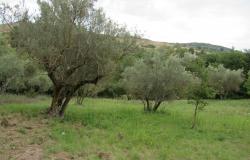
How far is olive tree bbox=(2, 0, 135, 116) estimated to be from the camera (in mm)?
19688

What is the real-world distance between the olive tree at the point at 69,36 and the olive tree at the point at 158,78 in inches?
314

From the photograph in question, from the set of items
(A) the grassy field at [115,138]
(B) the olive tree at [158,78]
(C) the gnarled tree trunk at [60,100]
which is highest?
(B) the olive tree at [158,78]

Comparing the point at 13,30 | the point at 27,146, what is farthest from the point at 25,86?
the point at 27,146

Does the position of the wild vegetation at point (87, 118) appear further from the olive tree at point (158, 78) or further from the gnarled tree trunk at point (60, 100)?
the olive tree at point (158, 78)

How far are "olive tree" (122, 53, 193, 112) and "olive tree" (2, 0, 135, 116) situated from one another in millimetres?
7970

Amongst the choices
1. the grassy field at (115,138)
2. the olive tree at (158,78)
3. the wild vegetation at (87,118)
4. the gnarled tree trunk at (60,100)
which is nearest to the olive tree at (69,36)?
the wild vegetation at (87,118)

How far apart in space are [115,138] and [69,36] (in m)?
6.33

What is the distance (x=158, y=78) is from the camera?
2819 cm

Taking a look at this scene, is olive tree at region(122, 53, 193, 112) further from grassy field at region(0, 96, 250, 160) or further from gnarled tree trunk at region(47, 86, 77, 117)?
gnarled tree trunk at region(47, 86, 77, 117)

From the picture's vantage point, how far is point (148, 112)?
28250 mm

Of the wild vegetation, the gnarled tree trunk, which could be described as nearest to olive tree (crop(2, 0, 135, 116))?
the wild vegetation

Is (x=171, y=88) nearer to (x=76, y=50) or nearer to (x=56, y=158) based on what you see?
(x=76, y=50)

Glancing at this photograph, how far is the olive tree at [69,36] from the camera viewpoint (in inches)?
775

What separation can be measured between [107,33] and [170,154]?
8.00 meters
